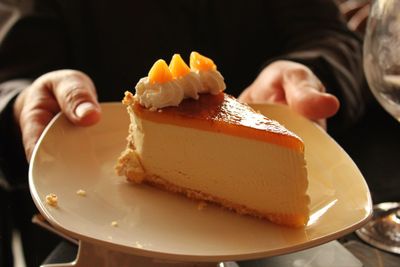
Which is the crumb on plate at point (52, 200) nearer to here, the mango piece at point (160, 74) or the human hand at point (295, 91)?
the mango piece at point (160, 74)

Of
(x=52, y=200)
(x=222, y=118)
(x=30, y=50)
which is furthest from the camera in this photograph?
(x=30, y=50)

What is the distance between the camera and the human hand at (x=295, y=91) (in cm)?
89

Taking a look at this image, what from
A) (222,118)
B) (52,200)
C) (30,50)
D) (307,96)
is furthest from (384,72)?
(30,50)

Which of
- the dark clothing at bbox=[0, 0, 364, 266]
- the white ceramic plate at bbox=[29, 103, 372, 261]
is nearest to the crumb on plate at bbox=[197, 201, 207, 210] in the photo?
the white ceramic plate at bbox=[29, 103, 372, 261]

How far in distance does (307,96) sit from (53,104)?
1.54 feet

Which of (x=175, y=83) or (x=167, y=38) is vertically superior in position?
(x=175, y=83)

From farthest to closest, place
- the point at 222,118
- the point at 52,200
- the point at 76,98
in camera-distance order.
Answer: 1. the point at 76,98
2. the point at 222,118
3. the point at 52,200

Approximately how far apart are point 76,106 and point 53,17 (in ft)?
1.68

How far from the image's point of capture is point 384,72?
831 mm

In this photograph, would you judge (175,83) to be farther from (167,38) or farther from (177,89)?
(167,38)

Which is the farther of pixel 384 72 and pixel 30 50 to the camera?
pixel 30 50

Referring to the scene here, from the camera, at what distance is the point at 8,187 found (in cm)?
99

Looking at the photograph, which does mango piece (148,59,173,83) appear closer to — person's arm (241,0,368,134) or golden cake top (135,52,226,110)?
golden cake top (135,52,226,110)

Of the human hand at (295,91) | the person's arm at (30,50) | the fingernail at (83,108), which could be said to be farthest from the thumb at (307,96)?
the person's arm at (30,50)
